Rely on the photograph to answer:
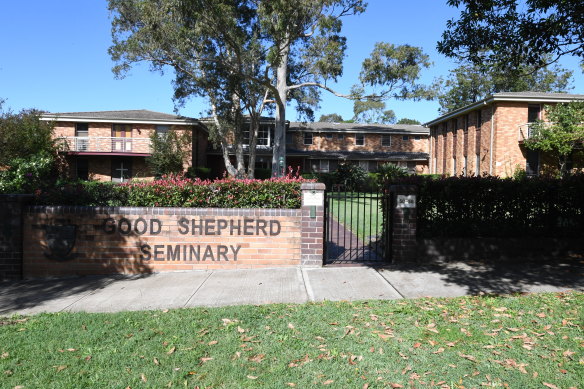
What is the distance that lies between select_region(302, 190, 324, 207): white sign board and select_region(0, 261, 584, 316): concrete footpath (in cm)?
123

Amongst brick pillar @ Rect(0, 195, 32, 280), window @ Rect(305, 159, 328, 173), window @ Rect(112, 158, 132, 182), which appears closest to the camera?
brick pillar @ Rect(0, 195, 32, 280)

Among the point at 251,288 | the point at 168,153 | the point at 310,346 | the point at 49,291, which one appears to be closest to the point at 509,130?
the point at 168,153

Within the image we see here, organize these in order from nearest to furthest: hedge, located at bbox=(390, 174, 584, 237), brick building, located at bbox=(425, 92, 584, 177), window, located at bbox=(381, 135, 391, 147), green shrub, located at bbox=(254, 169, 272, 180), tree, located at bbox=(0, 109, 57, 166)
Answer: hedge, located at bbox=(390, 174, 584, 237), tree, located at bbox=(0, 109, 57, 166), brick building, located at bbox=(425, 92, 584, 177), green shrub, located at bbox=(254, 169, 272, 180), window, located at bbox=(381, 135, 391, 147)

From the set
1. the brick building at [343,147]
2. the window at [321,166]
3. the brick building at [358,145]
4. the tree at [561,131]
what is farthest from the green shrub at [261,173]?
the tree at [561,131]

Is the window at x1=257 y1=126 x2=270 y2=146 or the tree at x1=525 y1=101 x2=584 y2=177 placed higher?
the window at x1=257 y1=126 x2=270 y2=146

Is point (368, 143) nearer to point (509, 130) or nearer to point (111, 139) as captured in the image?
point (509, 130)

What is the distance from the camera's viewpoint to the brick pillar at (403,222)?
7.87 meters

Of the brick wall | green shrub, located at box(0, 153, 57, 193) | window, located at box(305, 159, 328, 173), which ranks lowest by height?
green shrub, located at box(0, 153, 57, 193)

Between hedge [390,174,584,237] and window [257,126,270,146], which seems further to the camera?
window [257,126,270,146]

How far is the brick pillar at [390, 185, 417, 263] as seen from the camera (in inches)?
310

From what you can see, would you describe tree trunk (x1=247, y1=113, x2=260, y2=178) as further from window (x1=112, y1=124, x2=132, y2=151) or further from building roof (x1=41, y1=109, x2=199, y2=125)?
window (x1=112, y1=124, x2=132, y2=151)

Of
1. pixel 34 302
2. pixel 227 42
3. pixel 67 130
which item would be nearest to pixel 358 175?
pixel 227 42

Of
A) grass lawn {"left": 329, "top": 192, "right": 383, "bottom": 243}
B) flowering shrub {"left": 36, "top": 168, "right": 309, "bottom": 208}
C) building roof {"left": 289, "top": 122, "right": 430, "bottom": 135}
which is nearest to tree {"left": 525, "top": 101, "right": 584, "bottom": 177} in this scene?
grass lawn {"left": 329, "top": 192, "right": 383, "bottom": 243}

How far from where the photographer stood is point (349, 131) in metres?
38.5
